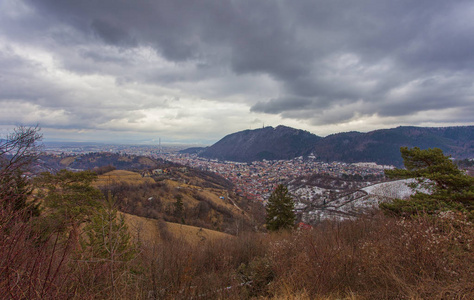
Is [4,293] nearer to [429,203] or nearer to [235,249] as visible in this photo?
[235,249]

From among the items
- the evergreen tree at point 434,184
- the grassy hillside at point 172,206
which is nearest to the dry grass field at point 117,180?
the grassy hillside at point 172,206

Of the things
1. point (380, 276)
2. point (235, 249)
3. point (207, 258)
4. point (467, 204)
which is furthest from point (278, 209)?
point (380, 276)

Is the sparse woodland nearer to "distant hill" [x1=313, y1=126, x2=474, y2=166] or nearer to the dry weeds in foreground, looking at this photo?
the dry weeds in foreground

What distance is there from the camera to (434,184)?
883cm

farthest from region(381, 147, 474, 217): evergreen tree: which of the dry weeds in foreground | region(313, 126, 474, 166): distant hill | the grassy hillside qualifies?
region(313, 126, 474, 166): distant hill

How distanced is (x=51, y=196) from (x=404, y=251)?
16.4 m

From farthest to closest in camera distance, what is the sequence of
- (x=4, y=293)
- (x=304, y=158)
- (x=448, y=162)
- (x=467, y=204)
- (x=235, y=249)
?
(x=304, y=158), (x=235, y=249), (x=448, y=162), (x=467, y=204), (x=4, y=293)

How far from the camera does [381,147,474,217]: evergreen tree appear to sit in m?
7.62

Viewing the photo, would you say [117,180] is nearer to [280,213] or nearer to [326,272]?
[280,213]

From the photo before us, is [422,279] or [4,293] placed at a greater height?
[4,293]

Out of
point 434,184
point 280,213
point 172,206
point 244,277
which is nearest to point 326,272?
point 244,277

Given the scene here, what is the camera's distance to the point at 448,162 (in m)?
8.81

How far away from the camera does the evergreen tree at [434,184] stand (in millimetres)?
7621

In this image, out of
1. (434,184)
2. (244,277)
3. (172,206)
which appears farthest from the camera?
(172,206)
